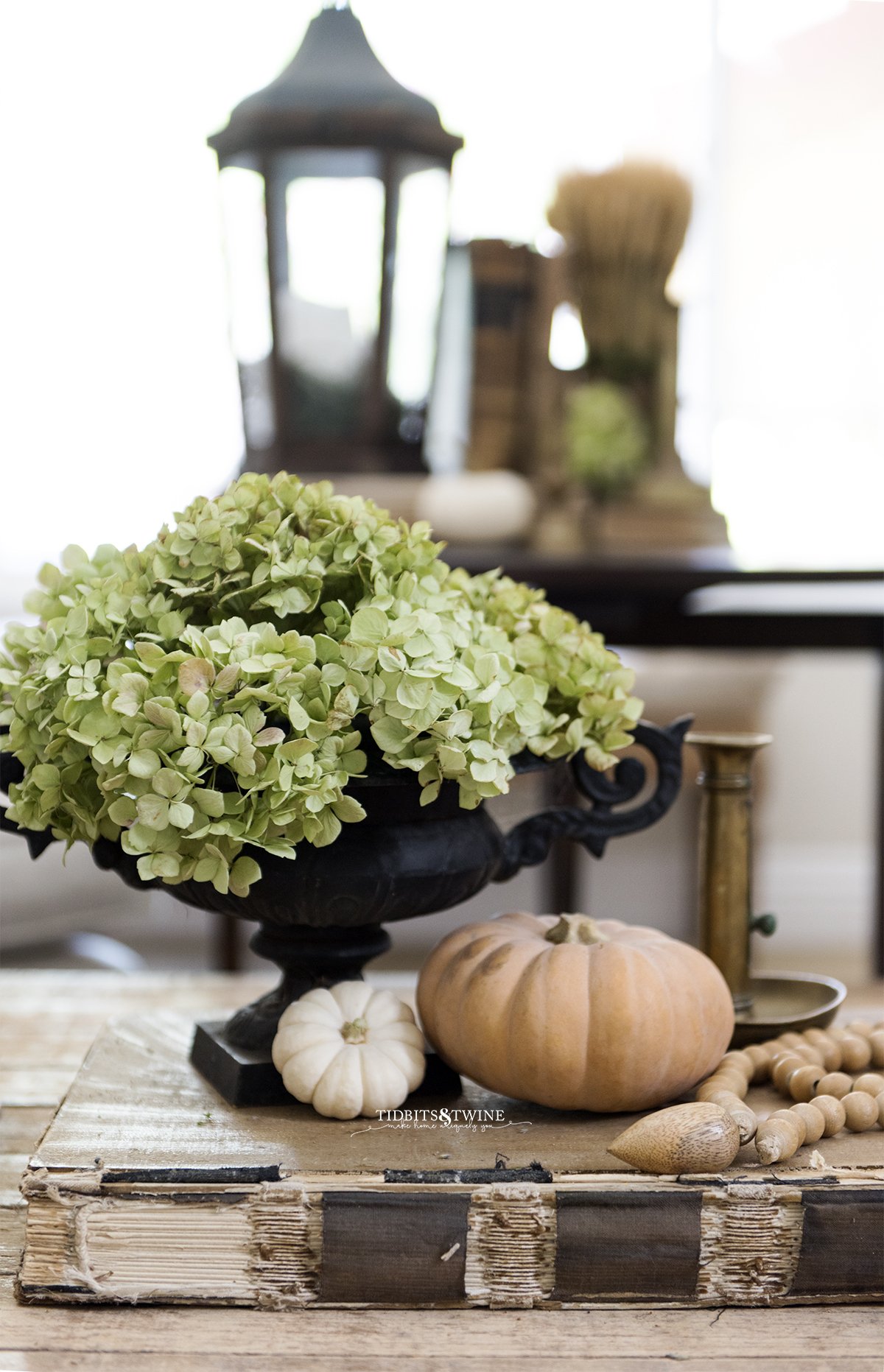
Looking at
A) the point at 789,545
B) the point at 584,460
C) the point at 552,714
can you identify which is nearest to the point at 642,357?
the point at 584,460

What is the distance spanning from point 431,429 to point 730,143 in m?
1.34

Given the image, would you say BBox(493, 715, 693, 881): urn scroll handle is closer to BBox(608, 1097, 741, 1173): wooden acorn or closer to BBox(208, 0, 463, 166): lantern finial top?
BBox(608, 1097, 741, 1173): wooden acorn

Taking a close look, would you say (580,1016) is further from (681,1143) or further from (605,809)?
(605,809)

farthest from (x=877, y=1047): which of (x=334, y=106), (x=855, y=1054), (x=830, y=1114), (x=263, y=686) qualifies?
(x=334, y=106)

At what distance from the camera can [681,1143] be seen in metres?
0.65

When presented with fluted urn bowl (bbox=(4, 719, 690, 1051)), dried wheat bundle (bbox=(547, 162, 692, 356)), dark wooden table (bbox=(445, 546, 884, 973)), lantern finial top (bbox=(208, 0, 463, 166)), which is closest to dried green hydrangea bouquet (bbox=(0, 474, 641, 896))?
fluted urn bowl (bbox=(4, 719, 690, 1051))

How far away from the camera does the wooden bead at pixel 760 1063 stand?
2.62ft

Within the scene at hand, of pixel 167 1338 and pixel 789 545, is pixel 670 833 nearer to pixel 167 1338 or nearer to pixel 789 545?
pixel 789 545

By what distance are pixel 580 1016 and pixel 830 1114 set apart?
0.15 m

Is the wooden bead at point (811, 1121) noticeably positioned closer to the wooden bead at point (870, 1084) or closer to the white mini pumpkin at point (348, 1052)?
the wooden bead at point (870, 1084)

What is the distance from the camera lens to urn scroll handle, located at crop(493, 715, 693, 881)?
837 mm

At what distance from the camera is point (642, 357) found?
2514 mm

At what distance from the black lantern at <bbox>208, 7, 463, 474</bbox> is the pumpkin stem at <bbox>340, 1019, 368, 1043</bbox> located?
4.01 feet

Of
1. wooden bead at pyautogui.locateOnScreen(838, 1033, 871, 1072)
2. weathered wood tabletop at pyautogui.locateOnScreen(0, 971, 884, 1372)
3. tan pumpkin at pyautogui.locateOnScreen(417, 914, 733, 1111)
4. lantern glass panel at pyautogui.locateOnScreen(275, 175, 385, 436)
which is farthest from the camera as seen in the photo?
lantern glass panel at pyautogui.locateOnScreen(275, 175, 385, 436)
